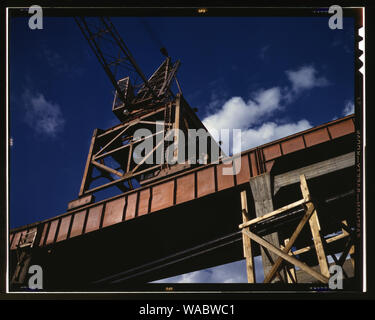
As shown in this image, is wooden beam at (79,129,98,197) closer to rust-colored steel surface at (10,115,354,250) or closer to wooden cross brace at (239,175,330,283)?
rust-colored steel surface at (10,115,354,250)

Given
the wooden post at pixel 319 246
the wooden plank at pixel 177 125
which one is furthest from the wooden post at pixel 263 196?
the wooden plank at pixel 177 125

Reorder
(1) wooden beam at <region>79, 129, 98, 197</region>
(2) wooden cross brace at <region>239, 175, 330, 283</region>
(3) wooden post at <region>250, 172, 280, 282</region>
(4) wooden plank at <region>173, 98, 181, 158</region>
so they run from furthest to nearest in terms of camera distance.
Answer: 1. (1) wooden beam at <region>79, 129, 98, 197</region>
2. (4) wooden plank at <region>173, 98, 181, 158</region>
3. (3) wooden post at <region>250, 172, 280, 282</region>
4. (2) wooden cross brace at <region>239, 175, 330, 283</region>

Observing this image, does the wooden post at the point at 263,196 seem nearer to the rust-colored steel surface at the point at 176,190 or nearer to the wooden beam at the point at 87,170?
the rust-colored steel surface at the point at 176,190

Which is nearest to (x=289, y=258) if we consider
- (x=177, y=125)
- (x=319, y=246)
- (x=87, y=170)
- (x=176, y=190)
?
(x=319, y=246)

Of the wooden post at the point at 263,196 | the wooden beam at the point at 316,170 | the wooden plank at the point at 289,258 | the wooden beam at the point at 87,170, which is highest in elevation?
the wooden beam at the point at 87,170

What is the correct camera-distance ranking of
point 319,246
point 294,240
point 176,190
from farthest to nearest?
point 176,190 < point 294,240 < point 319,246

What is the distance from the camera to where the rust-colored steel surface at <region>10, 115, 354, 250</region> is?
11.0 m

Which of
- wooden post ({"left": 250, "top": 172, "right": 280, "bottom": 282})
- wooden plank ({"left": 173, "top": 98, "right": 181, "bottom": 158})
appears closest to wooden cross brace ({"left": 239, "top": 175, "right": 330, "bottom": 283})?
wooden post ({"left": 250, "top": 172, "right": 280, "bottom": 282})

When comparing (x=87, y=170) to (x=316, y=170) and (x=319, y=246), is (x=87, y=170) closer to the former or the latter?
(x=316, y=170)

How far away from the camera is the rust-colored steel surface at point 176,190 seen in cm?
1104

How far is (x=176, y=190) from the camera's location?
12547mm

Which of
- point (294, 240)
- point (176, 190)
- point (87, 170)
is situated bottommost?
point (294, 240)
